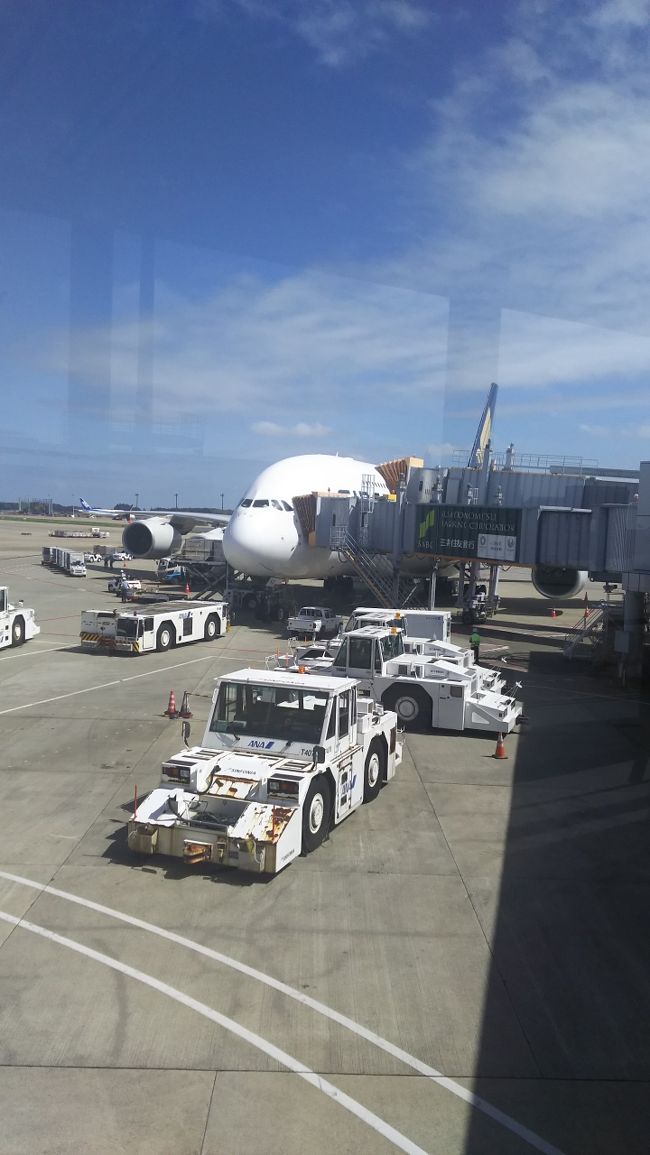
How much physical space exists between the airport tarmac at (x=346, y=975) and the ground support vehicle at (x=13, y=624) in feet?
39.9

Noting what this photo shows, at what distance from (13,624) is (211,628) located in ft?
20.7

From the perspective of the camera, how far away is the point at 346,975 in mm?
7945

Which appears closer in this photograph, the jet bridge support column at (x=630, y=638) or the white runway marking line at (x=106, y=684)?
the white runway marking line at (x=106, y=684)

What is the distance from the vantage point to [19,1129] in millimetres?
5707

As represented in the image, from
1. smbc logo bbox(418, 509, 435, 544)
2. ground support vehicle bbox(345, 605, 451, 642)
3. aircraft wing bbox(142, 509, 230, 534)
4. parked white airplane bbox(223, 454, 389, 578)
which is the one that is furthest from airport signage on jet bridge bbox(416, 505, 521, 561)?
aircraft wing bbox(142, 509, 230, 534)

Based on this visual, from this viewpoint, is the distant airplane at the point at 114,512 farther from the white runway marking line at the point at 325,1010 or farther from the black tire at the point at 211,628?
the white runway marking line at the point at 325,1010

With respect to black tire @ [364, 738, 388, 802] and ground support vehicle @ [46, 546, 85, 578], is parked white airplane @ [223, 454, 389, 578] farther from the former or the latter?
ground support vehicle @ [46, 546, 85, 578]

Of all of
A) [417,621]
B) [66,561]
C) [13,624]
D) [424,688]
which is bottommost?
[13,624]

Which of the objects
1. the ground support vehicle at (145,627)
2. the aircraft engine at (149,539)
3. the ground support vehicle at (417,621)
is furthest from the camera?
the aircraft engine at (149,539)

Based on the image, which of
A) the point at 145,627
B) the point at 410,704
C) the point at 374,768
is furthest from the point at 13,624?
the point at 374,768

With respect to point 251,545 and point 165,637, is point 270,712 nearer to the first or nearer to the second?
point 165,637

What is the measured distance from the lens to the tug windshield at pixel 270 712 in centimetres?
1159

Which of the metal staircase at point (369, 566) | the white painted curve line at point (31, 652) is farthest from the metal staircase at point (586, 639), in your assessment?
the white painted curve line at point (31, 652)

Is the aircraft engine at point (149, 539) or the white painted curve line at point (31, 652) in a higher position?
the aircraft engine at point (149, 539)
